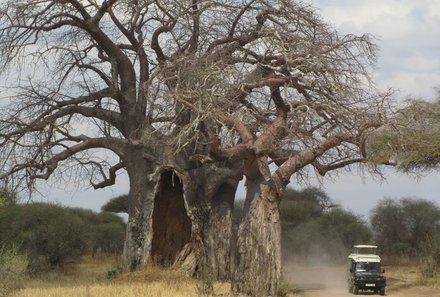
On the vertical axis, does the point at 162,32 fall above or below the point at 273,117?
above

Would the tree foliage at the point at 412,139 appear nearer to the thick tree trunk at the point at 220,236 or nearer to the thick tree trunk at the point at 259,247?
the thick tree trunk at the point at 259,247

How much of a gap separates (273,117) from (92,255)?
2100 centimetres

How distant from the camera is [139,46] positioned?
65.3 ft

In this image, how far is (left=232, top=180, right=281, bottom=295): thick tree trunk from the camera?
15406 mm

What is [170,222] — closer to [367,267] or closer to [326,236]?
[367,267]

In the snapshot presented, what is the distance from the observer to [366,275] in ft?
69.5

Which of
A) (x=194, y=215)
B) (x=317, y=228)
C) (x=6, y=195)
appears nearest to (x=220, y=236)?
(x=194, y=215)

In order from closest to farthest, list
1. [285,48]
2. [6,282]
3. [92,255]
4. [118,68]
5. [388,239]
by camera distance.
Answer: [6,282], [285,48], [118,68], [92,255], [388,239]

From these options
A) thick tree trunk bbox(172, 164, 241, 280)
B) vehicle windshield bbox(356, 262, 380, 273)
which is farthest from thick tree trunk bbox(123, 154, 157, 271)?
vehicle windshield bbox(356, 262, 380, 273)

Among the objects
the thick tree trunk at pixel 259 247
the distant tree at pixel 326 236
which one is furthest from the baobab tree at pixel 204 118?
the distant tree at pixel 326 236

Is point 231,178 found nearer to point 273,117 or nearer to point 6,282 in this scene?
point 273,117

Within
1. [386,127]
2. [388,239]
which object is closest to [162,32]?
[386,127]

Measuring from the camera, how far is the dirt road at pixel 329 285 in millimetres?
20973

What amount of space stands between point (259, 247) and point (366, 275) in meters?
6.81
